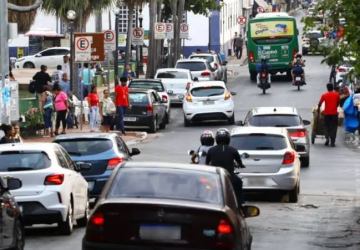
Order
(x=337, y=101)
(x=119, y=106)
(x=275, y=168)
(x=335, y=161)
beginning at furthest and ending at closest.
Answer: (x=119, y=106) → (x=337, y=101) → (x=335, y=161) → (x=275, y=168)

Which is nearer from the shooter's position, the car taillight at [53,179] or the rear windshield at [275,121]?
the car taillight at [53,179]

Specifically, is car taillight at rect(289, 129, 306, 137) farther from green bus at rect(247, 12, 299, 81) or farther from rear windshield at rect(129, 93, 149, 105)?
green bus at rect(247, 12, 299, 81)

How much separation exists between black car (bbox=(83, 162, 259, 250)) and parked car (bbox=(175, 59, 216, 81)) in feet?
141

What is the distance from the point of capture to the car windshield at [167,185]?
11859 millimetres

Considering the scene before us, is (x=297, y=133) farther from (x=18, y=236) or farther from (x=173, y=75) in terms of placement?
(x=173, y=75)

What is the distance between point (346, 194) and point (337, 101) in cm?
1054

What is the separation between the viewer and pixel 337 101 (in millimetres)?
35562

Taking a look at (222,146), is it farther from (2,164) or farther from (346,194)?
(346,194)

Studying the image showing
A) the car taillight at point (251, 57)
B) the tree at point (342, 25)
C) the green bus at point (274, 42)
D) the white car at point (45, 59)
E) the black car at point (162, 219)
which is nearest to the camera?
the black car at point (162, 219)

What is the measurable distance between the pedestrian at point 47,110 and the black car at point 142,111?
14.3ft

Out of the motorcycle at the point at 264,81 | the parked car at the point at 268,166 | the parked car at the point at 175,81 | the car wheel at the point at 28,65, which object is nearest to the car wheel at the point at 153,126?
the parked car at the point at 175,81

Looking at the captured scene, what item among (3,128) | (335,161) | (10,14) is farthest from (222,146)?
(10,14)

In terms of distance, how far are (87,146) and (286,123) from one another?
9833 millimetres

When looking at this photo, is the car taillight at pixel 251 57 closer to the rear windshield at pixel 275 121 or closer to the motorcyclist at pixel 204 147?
the rear windshield at pixel 275 121
